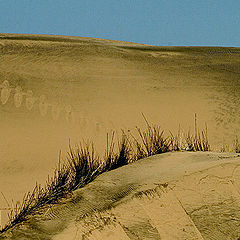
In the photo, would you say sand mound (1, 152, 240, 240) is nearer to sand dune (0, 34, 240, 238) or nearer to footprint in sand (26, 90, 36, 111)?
sand dune (0, 34, 240, 238)

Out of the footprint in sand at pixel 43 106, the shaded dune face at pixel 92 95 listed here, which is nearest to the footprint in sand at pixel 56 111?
the shaded dune face at pixel 92 95

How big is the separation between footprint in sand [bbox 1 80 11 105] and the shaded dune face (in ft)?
0.07

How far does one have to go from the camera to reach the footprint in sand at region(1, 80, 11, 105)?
9622mm

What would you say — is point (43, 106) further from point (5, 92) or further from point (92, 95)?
point (92, 95)

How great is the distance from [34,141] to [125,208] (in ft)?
18.8

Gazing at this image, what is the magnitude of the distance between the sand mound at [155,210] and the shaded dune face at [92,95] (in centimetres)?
Result: 370

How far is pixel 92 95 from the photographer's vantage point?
1027 cm

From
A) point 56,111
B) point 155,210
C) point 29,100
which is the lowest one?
point 155,210

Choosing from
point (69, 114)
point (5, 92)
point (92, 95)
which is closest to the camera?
point (69, 114)

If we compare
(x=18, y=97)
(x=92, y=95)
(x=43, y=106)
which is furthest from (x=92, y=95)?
(x=18, y=97)

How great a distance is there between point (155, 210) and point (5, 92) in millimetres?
7621

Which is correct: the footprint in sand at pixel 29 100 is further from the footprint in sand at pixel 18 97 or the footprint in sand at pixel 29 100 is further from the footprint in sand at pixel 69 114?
the footprint in sand at pixel 69 114

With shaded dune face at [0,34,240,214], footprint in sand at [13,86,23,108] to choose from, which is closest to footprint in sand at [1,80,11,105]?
shaded dune face at [0,34,240,214]

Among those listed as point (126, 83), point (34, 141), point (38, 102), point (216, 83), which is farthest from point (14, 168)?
point (216, 83)
